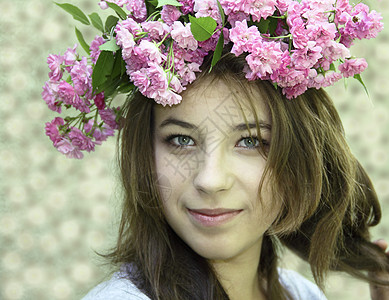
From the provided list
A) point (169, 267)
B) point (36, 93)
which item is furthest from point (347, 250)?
point (36, 93)

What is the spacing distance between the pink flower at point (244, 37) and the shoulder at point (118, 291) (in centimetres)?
60

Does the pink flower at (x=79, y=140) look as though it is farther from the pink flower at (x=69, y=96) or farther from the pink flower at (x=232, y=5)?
the pink flower at (x=232, y=5)

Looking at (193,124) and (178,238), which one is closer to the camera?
(193,124)

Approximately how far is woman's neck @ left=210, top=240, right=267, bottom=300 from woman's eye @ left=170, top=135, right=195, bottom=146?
0.34 meters

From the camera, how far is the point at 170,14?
1.26m

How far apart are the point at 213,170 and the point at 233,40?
0.29 metres

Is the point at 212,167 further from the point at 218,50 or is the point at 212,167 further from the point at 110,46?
the point at 110,46

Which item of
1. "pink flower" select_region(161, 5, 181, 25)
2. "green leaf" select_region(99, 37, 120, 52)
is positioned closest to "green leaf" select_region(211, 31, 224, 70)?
"pink flower" select_region(161, 5, 181, 25)

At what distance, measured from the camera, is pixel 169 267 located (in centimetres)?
141

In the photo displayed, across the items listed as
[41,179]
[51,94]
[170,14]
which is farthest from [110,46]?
[41,179]

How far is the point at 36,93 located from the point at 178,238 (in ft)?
4.96

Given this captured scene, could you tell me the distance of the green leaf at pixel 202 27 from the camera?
1.20 m

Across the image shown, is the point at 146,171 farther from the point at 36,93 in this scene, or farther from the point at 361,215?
the point at 36,93

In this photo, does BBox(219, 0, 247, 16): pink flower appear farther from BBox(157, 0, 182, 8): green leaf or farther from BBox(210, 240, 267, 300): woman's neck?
BBox(210, 240, 267, 300): woman's neck
